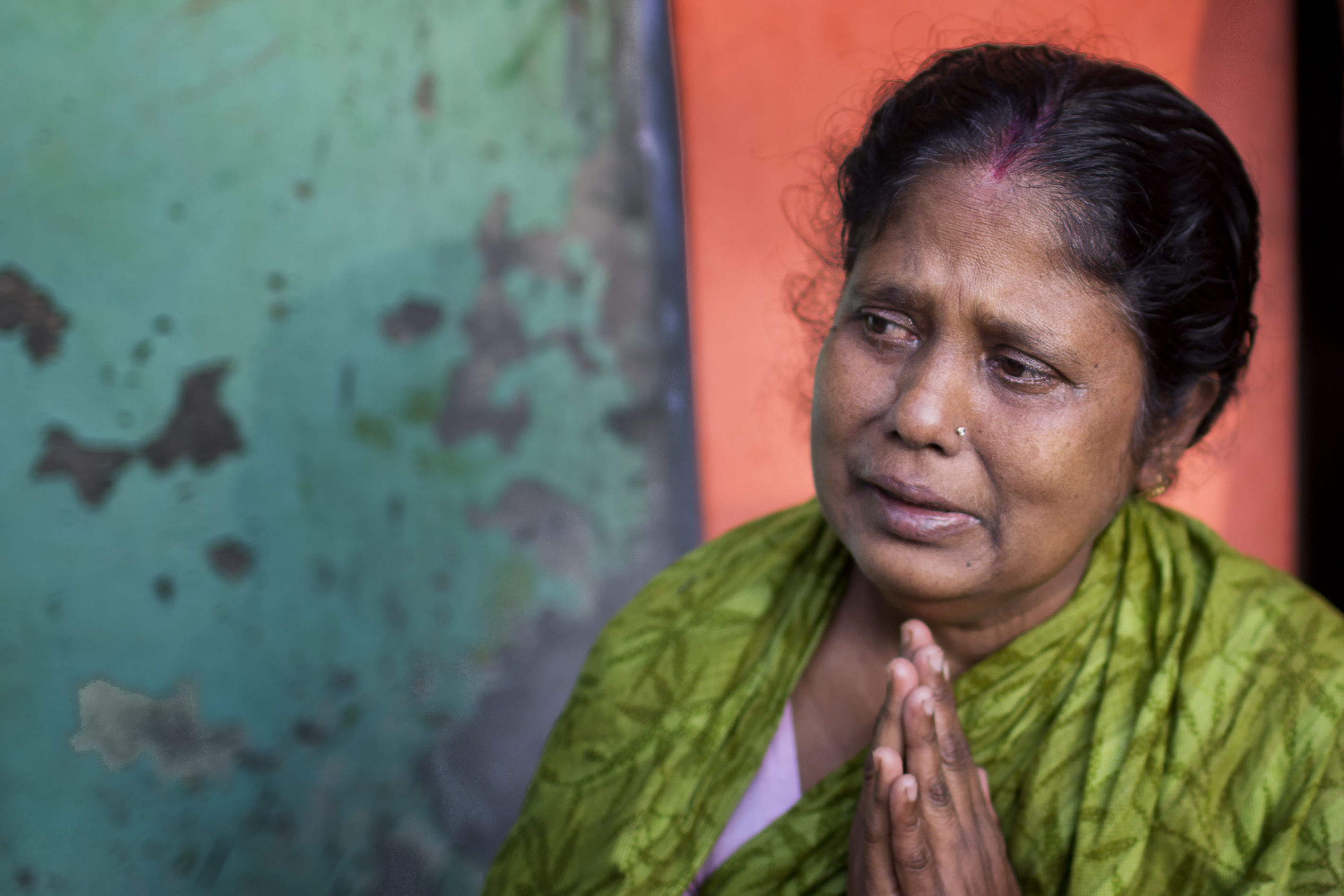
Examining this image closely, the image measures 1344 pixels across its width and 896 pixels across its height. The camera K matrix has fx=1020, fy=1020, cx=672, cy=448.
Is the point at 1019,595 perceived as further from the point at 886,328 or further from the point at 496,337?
the point at 496,337

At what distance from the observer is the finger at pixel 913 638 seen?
136cm

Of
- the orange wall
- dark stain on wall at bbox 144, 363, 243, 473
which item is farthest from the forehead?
dark stain on wall at bbox 144, 363, 243, 473

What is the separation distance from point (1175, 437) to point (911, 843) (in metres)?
0.76

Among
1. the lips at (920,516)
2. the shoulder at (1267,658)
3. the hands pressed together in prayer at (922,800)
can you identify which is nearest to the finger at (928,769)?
the hands pressed together in prayer at (922,800)

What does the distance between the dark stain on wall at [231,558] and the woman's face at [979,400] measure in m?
1.41

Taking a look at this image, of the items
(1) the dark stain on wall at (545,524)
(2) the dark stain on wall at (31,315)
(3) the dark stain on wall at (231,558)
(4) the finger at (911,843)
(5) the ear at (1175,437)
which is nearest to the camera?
(4) the finger at (911,843)

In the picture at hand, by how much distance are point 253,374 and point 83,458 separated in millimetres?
369

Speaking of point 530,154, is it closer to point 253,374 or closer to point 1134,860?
point 253,374

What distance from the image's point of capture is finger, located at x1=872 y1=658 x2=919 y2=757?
4.32 ft

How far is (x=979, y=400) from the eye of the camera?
1.38 meters

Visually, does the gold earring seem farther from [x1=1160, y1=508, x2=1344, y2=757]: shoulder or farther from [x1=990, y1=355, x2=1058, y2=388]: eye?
[x1=990, y1=355, x2=1058, y2=388]: eye

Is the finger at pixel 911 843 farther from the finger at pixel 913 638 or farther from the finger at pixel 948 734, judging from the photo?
the finger at pixel 913 638

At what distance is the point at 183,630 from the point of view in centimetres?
216

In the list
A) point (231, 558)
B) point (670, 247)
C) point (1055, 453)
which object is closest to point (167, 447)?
point (231, 558)
